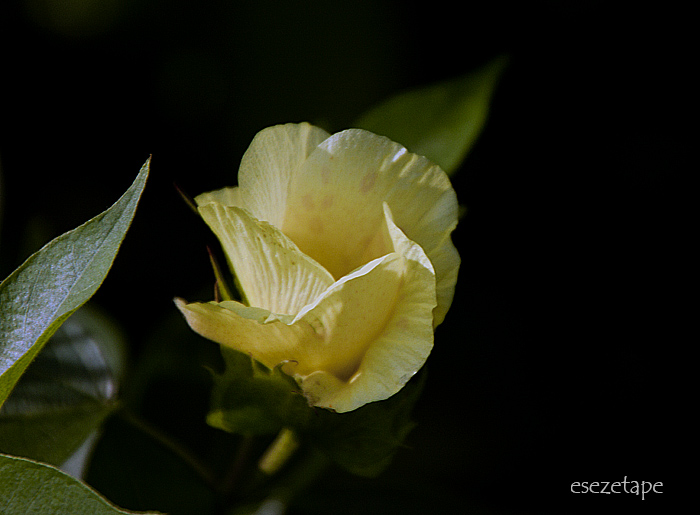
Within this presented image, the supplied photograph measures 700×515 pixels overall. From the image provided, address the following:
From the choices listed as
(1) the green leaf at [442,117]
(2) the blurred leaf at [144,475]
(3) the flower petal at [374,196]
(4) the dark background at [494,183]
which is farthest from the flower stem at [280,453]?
(4) the dark background at [494,183]

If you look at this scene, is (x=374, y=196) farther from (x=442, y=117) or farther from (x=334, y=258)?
(x=442, y=117)

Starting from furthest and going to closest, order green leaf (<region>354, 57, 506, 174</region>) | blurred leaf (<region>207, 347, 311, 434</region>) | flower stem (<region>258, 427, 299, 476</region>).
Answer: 1. green leaf (<region>354, 57, 506, 174</region>)
2. flower stem (<region>258, 427, 299, 476</region>)
3. blurred leaf (<region>207, 347, 311, 434</region>)

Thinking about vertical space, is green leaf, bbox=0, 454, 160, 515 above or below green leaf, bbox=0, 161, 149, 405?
below

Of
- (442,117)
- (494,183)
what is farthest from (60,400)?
(494,183)

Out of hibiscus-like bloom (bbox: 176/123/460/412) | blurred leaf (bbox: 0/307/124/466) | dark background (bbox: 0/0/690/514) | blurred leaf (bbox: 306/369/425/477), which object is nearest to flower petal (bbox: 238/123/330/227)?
hibiscus-like bloom (bbox: 176/123/460/412)

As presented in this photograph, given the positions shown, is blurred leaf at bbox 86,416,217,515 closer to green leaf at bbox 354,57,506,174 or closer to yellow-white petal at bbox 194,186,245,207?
yellow-white petal at bbox 194,186,245,207

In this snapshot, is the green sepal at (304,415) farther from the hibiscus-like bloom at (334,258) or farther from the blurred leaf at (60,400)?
the blurred leaf at (60,400)

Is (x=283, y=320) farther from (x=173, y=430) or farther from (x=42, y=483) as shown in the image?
(x=173, y=430)

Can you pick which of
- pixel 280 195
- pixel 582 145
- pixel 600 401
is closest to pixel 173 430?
pixel 280 195
